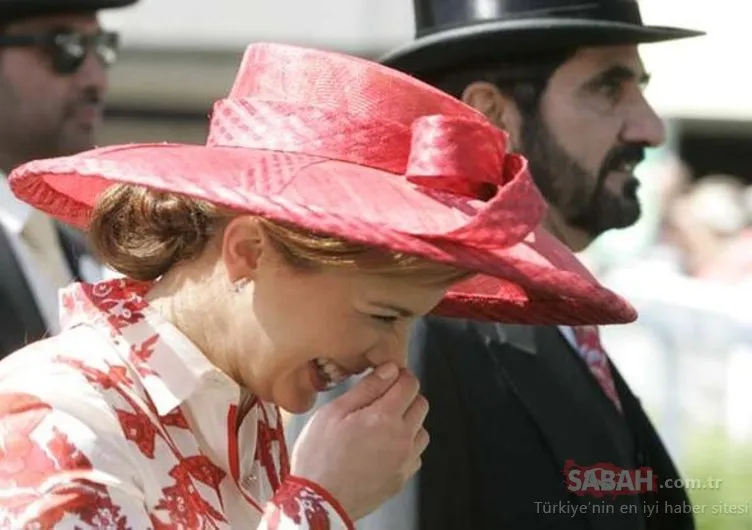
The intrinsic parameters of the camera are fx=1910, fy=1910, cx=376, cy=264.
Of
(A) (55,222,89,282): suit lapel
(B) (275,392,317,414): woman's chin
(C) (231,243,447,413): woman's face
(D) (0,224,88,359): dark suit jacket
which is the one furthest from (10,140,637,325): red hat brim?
(A) (55,222,89,282): suit lapel

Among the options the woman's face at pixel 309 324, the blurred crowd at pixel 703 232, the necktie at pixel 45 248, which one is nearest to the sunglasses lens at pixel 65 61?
the necktie at pixel 45 248

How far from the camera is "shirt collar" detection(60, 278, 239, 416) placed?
206cm

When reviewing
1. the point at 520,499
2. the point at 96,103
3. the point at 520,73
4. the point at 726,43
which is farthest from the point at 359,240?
the point at 726,43

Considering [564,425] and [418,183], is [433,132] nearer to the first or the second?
[418,183]

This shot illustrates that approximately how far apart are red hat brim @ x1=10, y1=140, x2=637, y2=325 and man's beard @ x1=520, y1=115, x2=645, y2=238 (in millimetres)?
1205

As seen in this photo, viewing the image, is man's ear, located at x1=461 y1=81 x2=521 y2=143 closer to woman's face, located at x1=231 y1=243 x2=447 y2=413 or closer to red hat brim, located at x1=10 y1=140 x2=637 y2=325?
red hat brim, located at x1=10 y1=140 x2=637 y2=325

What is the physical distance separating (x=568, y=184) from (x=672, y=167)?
6.49 meters

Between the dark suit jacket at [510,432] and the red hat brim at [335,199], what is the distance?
79cm

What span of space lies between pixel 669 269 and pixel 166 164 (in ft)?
21.6

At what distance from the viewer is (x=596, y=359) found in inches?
134

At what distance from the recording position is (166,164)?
206 centimetres

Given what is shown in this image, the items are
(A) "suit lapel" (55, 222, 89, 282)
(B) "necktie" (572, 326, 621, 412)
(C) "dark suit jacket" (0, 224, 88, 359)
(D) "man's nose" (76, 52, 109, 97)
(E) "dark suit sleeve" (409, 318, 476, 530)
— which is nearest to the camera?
(E) "dark suit sleeve" (409, 318, 476, 530)

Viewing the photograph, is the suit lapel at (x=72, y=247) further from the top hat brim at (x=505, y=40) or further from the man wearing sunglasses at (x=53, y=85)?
the top hat brim at (x=505, y=40)

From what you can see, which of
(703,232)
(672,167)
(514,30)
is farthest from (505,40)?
(672,167)
